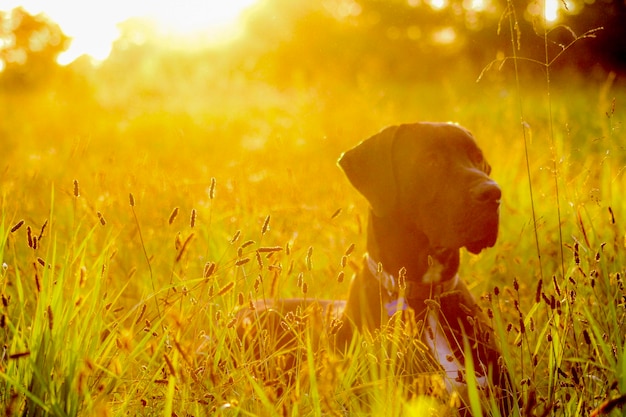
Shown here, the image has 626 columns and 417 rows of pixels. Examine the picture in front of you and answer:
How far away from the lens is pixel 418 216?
355cm

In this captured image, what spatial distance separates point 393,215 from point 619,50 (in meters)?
11.6

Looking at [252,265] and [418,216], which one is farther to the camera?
[418,216]

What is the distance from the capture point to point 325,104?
9047mm

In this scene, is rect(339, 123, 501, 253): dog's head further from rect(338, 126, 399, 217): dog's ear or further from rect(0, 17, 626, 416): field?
rect(0, 17, 626, 416): field

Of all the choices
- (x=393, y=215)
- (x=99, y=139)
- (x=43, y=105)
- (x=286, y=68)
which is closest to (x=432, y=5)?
(x=286, y=68)

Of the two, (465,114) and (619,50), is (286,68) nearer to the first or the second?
(619,50)

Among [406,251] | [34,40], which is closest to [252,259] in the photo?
[406,251]

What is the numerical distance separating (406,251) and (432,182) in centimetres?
41

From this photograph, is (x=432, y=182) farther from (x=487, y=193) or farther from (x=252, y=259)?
(x=252, y=259)

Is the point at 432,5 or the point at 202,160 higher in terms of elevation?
the point at 432,5

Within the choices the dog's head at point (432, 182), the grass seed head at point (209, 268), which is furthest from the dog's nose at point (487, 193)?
the grass seed head at point (209, 268)

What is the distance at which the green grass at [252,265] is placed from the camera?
1894 mm

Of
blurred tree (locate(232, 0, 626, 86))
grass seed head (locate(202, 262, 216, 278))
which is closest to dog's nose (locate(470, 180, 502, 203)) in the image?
grass seed head (locate(202, 262, 216, 278))

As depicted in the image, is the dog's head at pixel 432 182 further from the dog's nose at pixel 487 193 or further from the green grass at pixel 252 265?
the green grass at pixel 252 265
